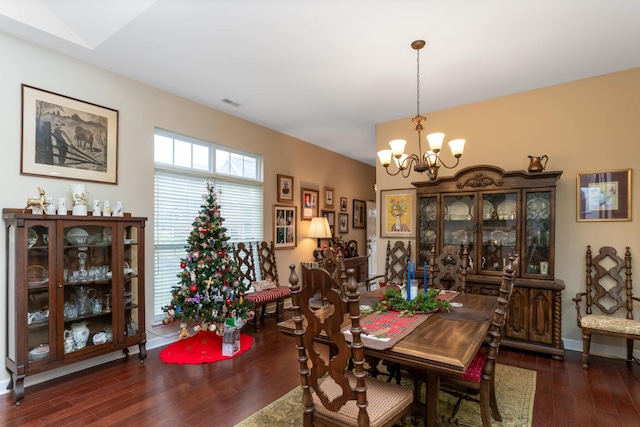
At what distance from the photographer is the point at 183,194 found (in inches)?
165

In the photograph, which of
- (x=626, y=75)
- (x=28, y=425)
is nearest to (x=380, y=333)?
(x=28, y=425)

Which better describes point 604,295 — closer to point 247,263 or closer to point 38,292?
point 247,263

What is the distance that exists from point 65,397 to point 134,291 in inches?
40.8

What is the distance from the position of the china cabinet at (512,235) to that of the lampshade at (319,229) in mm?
2178

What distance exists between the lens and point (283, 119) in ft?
16.3

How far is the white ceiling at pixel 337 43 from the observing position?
8.17 ft

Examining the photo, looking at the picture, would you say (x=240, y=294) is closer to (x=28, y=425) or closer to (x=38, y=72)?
(x=28, y=425)

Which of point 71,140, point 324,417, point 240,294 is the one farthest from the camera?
point 240,294

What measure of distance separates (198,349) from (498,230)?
3.75m

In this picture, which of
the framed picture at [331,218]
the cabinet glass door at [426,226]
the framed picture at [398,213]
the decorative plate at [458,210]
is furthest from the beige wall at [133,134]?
the decorative plate at [458,210]

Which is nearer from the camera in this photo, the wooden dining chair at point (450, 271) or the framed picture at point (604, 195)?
the wooden dining chair at point (450, 271)

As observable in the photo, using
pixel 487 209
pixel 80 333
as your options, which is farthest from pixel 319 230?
pixel 80 333

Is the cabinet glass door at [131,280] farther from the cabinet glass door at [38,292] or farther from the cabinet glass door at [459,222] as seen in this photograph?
the cabinet glass door at [459,222]

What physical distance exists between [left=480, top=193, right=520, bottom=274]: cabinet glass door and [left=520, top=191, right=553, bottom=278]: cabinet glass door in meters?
0.14
